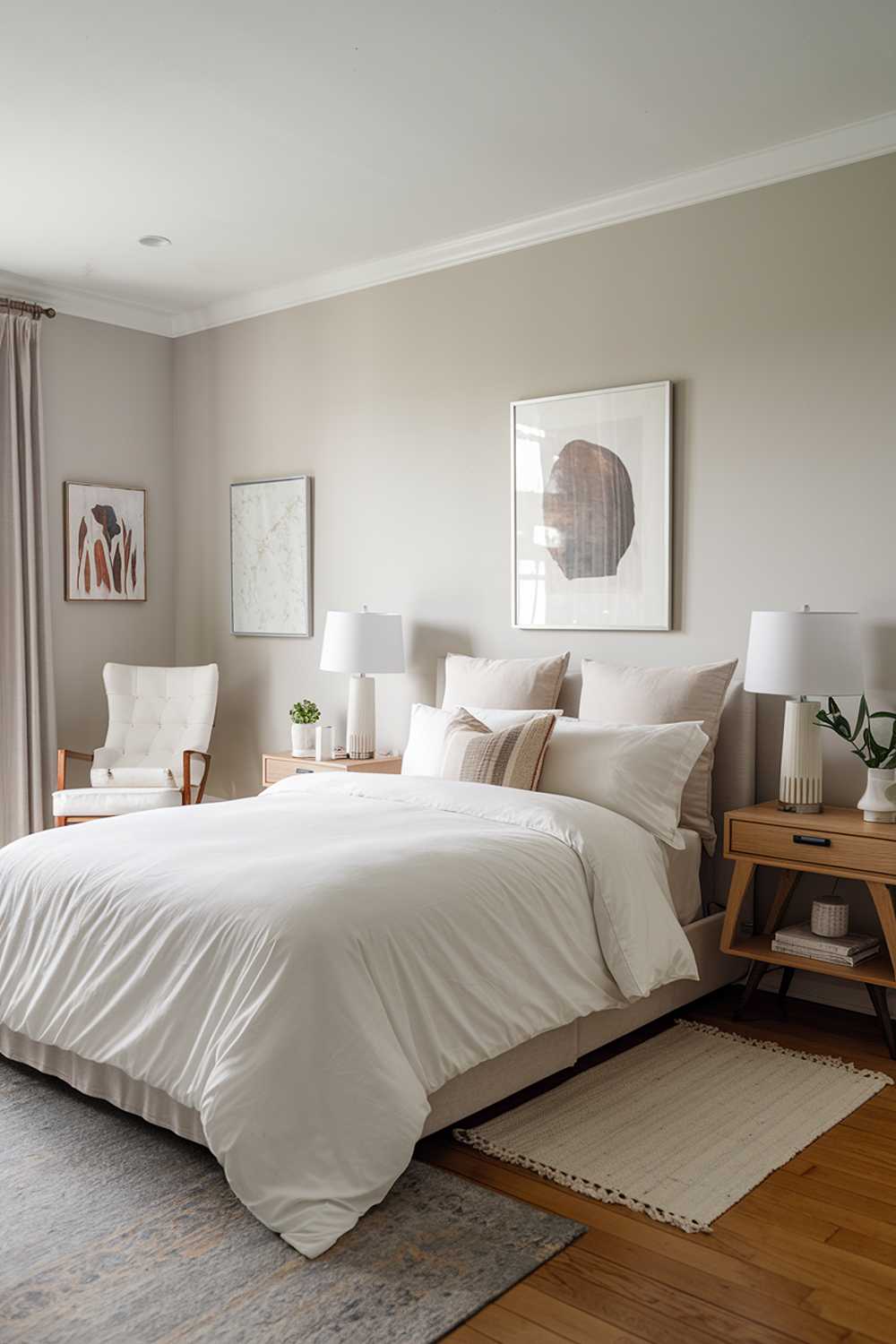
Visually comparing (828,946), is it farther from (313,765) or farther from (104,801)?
(104,801)

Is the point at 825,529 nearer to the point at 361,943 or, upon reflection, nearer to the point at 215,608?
the point at 361,943

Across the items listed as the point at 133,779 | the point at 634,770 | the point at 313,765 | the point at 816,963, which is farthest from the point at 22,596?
the point at 816,963

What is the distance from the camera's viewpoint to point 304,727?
5.00m

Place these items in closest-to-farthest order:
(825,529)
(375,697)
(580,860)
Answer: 1. (580,860)
2. (825,529)
3. (375,697)

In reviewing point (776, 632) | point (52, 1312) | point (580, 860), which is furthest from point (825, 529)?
point (52, 1312)

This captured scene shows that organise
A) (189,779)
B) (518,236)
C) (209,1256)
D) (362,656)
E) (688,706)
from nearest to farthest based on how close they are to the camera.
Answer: (209,1256), (688,706), (518,236), (362,656), (189,779)

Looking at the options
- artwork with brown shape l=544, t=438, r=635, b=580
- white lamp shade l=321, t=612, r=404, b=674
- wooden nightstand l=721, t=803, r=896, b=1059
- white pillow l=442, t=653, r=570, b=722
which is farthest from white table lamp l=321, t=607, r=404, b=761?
wooden nightstand l=721, t=803, r=896, b=1059

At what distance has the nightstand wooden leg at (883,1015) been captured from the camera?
331cm

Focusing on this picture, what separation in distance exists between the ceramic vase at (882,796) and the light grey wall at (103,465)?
3.80 meters

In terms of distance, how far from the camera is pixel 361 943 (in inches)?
95.8

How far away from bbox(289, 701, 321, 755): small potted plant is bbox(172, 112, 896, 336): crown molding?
1.91m

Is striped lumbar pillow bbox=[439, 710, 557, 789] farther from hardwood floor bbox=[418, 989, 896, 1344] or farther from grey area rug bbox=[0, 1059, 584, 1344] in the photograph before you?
grey area rug bbox=[0, 1059, 584, 1344]

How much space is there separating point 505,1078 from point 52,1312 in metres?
1.15

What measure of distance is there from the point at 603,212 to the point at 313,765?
97.0 inches
